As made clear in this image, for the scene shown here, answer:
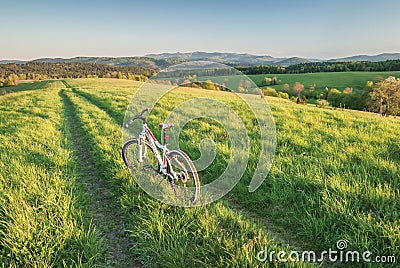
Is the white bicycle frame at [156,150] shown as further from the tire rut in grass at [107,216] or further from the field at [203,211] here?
the tire rut in grass at [107,216]

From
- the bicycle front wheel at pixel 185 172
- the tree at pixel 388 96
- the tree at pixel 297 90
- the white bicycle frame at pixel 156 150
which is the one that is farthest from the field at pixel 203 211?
the tree at pixel 297 90

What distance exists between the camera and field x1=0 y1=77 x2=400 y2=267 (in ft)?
10.4

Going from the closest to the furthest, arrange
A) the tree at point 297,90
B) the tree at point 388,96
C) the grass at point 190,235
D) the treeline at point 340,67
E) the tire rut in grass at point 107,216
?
the grass at point 190,235
the tire rut in grass at point 107,216
the tree at point 388,96
the tree at point 297,90
the treeline at point 340,67

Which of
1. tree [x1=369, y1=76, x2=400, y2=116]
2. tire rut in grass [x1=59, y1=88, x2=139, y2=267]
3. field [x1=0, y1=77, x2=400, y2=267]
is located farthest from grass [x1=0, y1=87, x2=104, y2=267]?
tree [x1=369, y1=76, x2=400, y2=116]

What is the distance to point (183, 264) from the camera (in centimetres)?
300

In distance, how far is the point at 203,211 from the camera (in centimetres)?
396

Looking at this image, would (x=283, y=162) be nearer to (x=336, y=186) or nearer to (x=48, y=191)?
(x=336, y=186)

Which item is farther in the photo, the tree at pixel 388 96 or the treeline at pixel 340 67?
the treeline at pixel 340 67

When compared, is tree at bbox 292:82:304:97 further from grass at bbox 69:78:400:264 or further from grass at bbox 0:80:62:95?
grass at bbox 69:78:400:264

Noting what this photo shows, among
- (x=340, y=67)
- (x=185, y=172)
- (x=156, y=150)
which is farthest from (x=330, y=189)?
(x=340, y=67)

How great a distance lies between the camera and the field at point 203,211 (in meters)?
3.16

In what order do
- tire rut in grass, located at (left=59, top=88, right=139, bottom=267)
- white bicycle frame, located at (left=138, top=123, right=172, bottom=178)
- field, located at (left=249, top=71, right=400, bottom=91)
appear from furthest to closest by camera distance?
1. field, located at (left=249, top=71, right=400, bottom=91)
2. white bicycle frame, located at (left=138, top=123, right=172, bottom=178)
3. tire rut in grass, located at (left=59, top=88, right=139, bottom=267)

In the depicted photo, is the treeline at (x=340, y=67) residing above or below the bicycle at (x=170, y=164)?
above

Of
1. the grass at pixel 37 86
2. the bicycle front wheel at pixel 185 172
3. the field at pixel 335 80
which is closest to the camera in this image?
the bicycle front wheel at pixel 185 172
